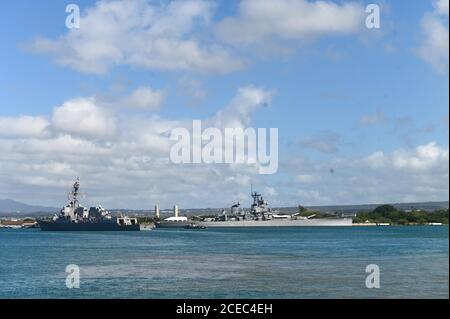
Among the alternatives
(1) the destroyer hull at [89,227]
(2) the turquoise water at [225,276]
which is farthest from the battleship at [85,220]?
(2) the turquoise water at [225,276]

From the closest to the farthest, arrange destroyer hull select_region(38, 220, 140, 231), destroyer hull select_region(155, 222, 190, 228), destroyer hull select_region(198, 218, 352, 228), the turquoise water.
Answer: the turquoise water < destroyer hull select_region(38, 220, 140, 231) < destroyer hull select_region(198, 218, 352, 228) < destroyer hull select_region(155, 222, 190, 228)

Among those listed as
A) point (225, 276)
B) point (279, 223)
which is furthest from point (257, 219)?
point (225, 276)

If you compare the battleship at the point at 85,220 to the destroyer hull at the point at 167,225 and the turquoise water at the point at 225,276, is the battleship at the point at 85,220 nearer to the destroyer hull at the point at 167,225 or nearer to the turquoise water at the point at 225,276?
the destroyer hull at the point at 167,225

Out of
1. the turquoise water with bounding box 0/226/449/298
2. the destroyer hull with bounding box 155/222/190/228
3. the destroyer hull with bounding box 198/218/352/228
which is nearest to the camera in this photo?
the turquoise water with bounding box 0/226/449/298

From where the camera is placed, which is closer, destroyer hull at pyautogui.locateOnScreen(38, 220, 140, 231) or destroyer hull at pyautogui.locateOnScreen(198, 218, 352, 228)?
destroyer hull at pyautogui.locateOnScreen(38, 220, 140, 231)

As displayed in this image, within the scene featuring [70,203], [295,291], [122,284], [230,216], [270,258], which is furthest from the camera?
[230,216]

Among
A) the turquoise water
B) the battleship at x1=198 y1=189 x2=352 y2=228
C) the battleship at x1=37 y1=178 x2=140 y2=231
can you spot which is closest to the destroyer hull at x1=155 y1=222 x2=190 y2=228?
the battleship at x1=198 y1=189 x2=352 y2=228

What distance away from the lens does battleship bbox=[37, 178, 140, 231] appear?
517ft

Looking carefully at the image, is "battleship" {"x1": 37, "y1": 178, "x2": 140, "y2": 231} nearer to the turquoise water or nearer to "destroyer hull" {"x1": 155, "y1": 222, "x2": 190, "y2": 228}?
"destroyer hull" {"x1": 155, "y1": 222, "x2": 190, "y2": 228}
